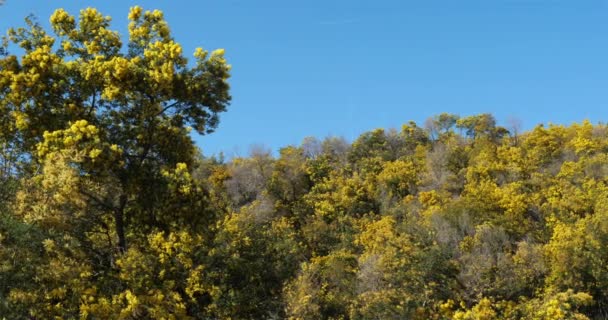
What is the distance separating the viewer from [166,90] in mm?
10156

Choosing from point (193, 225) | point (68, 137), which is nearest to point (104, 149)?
point (68, 137)

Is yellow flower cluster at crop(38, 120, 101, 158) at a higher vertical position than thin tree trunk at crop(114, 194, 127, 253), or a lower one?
higher

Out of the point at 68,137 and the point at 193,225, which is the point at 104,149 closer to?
the point at 68,137

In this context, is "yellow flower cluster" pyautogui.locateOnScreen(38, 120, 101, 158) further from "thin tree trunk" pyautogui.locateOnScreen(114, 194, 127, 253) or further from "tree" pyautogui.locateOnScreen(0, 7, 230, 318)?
"thin tree trunk" pyautogui.locateOnScreen(114, 194, 127, 253)

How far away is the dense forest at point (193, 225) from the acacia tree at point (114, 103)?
27 millimetres

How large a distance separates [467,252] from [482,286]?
3.26 meters

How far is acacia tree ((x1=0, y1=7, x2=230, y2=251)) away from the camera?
383 inches

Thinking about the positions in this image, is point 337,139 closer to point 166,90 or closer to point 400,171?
point 400,171

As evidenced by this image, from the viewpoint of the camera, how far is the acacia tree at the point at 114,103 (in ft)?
31.9

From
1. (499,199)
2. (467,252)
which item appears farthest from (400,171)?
(467,252)

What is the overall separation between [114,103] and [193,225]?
248cm

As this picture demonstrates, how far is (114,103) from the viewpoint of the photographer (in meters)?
10.3

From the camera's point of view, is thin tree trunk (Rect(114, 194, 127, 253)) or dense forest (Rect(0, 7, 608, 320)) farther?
thin tree trunk (Rect(114, 194, 127, 253))

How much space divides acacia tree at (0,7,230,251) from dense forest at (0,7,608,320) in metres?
0.03
